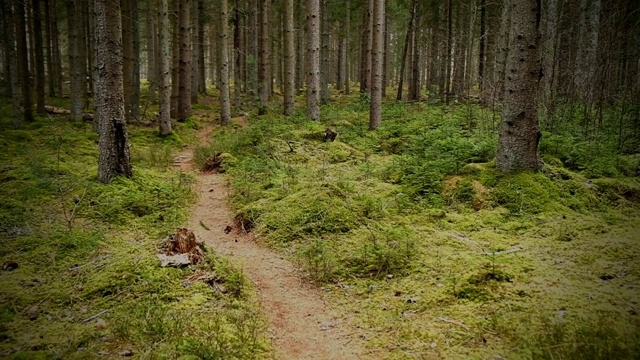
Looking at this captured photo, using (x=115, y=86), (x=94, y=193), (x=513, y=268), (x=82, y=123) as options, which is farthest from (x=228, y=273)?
(x=82, y=123)

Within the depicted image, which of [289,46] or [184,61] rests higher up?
[289,46]

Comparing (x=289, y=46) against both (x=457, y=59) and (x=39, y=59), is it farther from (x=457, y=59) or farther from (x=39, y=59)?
(x=39, y=59)

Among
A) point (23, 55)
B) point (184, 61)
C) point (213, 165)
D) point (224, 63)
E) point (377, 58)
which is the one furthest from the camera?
point (184, 61)

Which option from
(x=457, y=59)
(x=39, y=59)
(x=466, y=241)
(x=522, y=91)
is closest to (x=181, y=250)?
(x=466, y=241)

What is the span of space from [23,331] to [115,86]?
5.42 metres

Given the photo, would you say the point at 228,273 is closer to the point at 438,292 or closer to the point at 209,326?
the point at 209,326

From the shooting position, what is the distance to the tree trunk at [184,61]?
16547mm

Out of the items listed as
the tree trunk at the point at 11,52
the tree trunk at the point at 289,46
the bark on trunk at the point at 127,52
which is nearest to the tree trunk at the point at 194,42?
the bark on trunk at the point at 127,52

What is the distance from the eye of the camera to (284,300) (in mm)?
5176

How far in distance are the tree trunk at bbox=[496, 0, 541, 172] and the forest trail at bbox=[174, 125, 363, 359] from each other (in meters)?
4.32

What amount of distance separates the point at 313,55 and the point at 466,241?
1100 centimetres

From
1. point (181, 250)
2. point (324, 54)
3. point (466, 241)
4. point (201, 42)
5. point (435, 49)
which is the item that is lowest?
point (181, 250)

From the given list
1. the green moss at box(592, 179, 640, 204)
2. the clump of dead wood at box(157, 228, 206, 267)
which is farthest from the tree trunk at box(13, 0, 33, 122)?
the green moss at box(592, 179, 640, 204)

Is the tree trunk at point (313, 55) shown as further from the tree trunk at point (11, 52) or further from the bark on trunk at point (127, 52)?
the tree trunk at point (11, 52)
